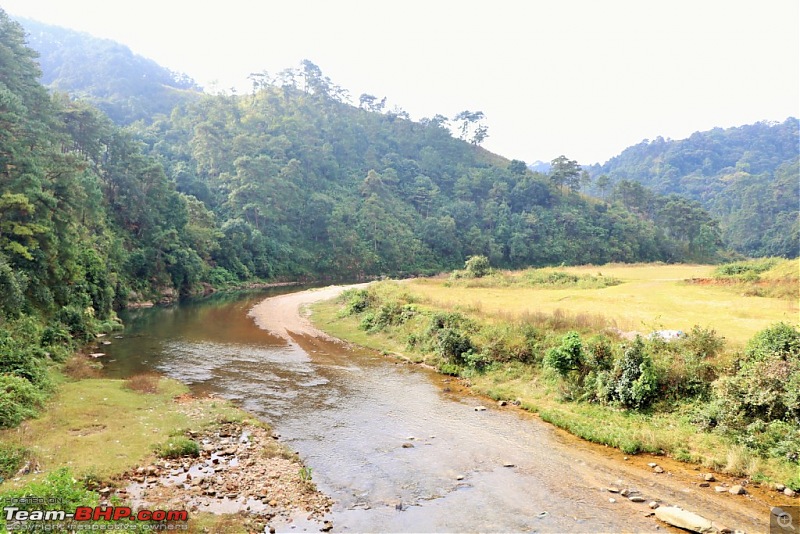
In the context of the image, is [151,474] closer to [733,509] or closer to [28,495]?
[28,495]

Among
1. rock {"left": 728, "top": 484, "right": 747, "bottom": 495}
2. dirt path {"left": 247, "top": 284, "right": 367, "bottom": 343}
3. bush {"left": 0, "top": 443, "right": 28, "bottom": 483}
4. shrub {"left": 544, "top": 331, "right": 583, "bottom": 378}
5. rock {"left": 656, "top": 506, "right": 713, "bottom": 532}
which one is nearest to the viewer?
rock {"left": 656, "top": 506, "right": 713, "bottom": 532}

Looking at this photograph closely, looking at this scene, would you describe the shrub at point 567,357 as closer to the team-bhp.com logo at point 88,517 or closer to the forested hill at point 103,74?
the team-bhp.com logo at point 88,517

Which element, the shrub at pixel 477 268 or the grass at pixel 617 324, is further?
the shrub at pixel 477 268

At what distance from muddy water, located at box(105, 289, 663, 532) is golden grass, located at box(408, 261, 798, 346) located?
9.76 meters

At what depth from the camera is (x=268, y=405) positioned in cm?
2070

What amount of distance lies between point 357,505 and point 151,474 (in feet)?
20.2

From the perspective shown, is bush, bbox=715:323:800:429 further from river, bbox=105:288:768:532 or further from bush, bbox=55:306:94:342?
bush, bbox=55:306:94:342

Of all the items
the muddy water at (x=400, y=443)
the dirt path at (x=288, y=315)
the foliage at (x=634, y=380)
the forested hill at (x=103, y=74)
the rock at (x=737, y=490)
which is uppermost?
the forested hill at (x=103, y=74)

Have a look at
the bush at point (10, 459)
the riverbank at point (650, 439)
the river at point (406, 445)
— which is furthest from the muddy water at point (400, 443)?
the bush at point (10, 459)

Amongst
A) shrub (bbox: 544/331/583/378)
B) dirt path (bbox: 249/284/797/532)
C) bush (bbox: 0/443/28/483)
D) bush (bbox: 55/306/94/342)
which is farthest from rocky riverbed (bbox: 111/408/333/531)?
bush (bbox: 55/306/94/342)

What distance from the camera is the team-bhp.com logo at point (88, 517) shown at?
313 inches

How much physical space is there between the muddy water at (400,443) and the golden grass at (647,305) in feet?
32.0

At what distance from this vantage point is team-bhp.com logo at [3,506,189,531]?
313 inches

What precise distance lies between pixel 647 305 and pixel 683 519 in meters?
23.7
